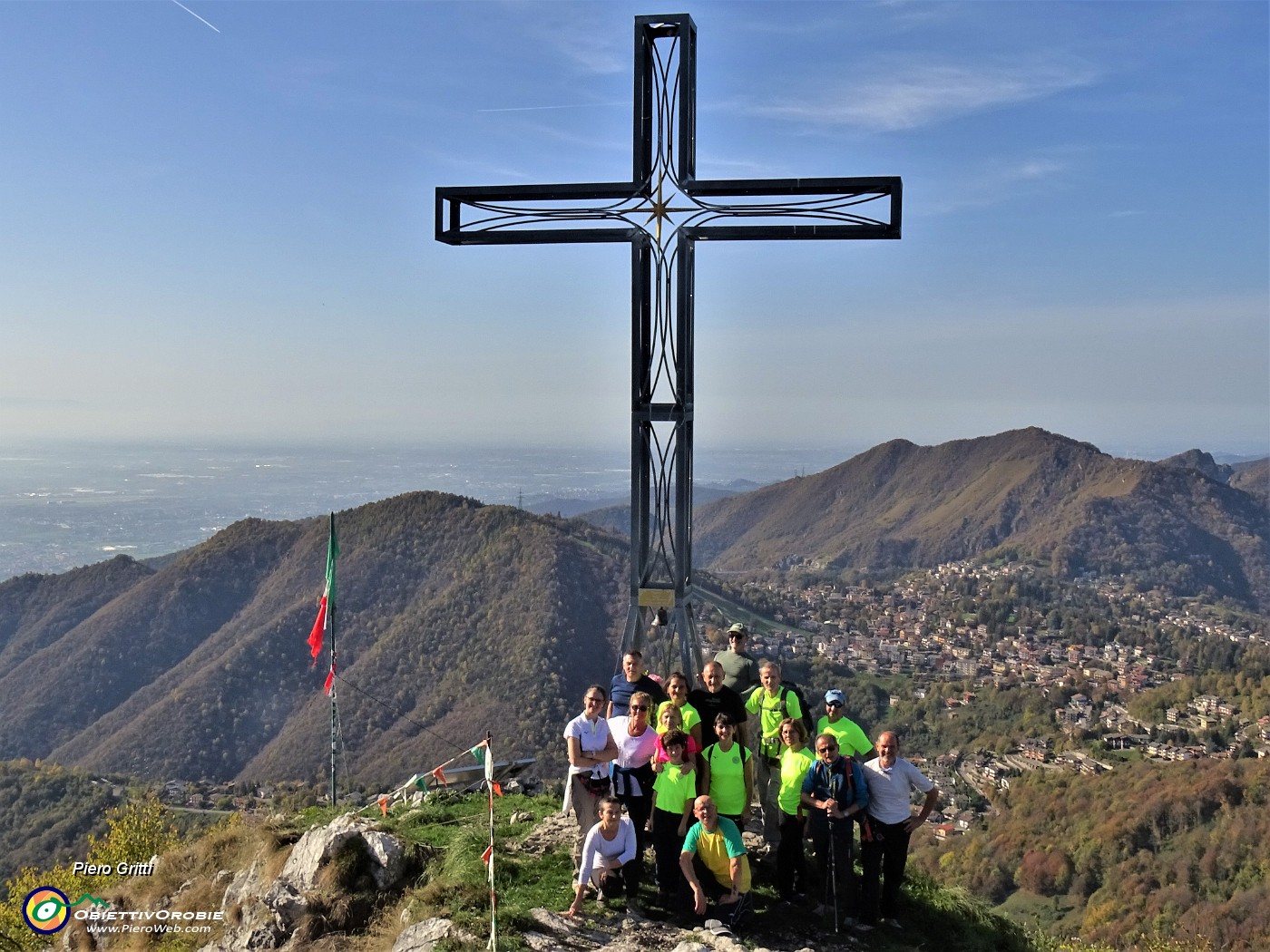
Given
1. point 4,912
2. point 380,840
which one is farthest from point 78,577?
point 380,840

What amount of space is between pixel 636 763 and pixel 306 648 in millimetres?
67240

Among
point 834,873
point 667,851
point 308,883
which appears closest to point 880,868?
point 834,873

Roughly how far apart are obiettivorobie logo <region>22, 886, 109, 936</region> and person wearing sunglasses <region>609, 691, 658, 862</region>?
7102 mm

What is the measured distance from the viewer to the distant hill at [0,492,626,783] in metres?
55.5

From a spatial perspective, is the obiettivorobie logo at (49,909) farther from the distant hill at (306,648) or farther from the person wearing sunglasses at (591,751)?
the distant hill at (306,648)

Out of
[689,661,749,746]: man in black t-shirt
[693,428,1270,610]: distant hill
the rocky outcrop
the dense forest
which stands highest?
[689,661,749,746]: man in black t-shirt

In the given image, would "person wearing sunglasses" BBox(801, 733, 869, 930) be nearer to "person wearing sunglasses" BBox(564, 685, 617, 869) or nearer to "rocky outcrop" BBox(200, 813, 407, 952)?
"person wearing sunglasses" BBox(564, 685, 617, 869)

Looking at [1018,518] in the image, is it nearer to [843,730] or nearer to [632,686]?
[843,730]

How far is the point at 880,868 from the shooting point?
6895mm

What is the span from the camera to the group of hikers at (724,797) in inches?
254

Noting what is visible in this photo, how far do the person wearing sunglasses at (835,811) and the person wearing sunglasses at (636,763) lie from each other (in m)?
1.17

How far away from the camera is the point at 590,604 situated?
66062 mm

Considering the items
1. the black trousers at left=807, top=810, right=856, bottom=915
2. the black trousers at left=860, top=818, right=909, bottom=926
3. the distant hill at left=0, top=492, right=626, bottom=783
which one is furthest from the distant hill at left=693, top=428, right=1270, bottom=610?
the black trousers at left=807, top=810, right=856, bottom=915

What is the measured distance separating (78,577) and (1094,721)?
3666 inches
